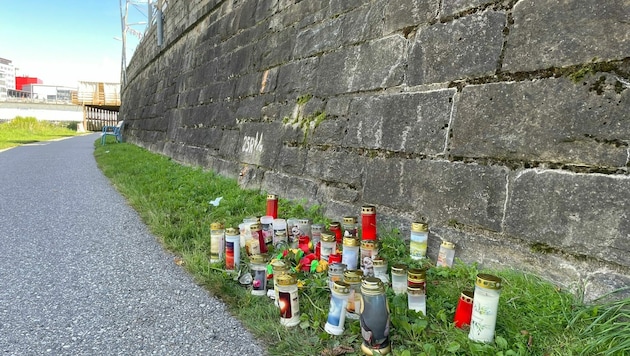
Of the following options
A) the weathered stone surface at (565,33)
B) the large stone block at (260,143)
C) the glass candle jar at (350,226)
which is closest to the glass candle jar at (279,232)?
the glass candle jar at (350,226)

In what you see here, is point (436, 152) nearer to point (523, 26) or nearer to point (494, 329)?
point (523, 26)

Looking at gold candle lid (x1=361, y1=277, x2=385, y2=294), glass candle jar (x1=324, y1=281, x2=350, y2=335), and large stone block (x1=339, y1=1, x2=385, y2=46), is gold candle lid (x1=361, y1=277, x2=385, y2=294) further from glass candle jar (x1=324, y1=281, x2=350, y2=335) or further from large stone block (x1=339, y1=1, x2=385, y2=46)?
large stone block (x1=339, y1=1, x2=385, y2=46)

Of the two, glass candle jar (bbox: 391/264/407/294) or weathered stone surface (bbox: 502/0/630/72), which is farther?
glass candle jar (bbox: 391/264/407/294)

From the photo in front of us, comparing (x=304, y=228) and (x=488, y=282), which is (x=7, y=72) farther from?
(x=488, y=282)

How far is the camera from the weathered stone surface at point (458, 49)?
2443 mm

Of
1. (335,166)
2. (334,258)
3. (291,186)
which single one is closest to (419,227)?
(334,258)

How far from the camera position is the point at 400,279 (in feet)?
7.47

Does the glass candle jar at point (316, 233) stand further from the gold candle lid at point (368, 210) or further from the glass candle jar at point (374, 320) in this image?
the glass candle jar at point (374, 320)

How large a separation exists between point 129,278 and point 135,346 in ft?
3.05

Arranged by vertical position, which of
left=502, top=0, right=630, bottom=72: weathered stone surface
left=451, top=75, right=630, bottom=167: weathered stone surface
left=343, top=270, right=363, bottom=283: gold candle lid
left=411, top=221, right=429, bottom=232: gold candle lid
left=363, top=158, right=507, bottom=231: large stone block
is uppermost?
left=502, top=0, right=630, bottom=72: weathered stone surface

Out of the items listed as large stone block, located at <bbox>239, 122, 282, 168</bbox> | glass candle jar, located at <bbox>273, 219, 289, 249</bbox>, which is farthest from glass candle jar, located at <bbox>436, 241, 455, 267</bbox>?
large stone block, located at <bbox>239, 122, 282, 168</bbox>

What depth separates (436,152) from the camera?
2.73m

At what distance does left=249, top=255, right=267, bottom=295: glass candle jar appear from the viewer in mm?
2467

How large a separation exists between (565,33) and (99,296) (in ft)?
10.2
